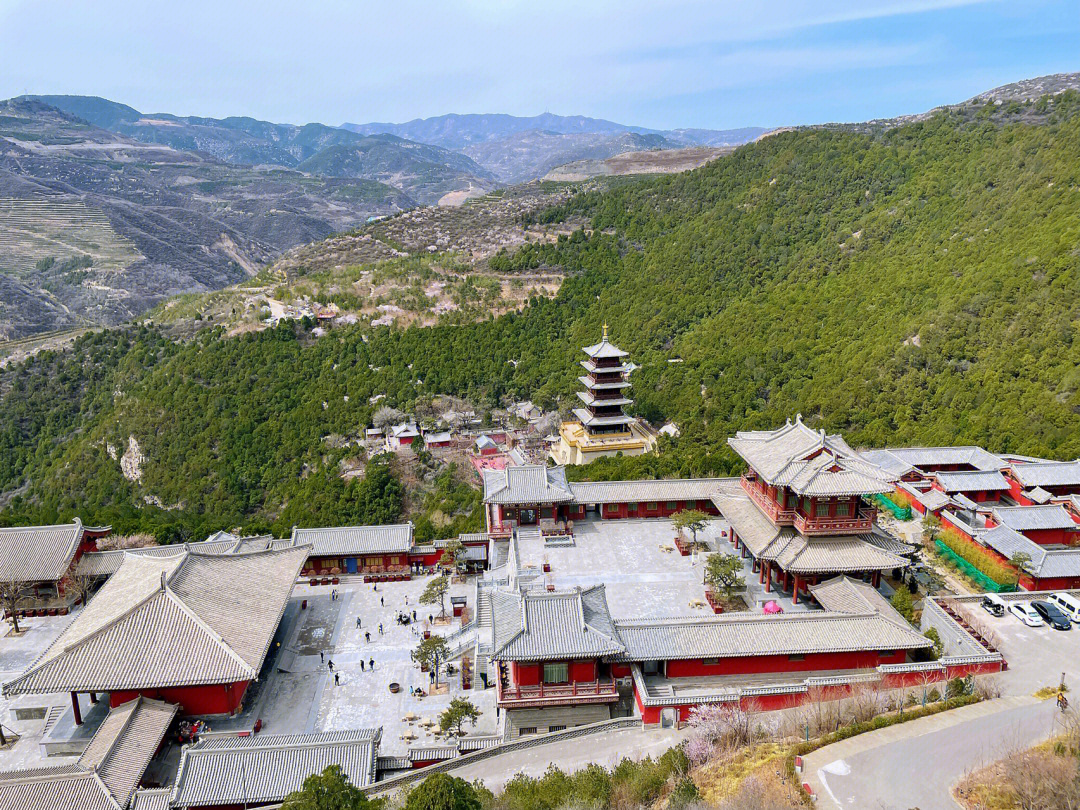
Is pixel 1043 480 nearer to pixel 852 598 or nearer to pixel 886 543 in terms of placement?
pixel 886 543

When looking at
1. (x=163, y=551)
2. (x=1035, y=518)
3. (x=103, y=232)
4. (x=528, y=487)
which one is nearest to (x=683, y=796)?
(x=528, y=487)

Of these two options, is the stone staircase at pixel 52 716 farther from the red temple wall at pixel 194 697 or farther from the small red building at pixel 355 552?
the small red building at pixel 355 552

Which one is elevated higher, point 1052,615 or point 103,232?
point 103,232

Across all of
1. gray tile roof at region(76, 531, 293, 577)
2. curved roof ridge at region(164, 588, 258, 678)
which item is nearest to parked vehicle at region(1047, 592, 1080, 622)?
curved roof ridge at region(164, 588, 258, 678)

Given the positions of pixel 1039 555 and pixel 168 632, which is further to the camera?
pixel 1039 555

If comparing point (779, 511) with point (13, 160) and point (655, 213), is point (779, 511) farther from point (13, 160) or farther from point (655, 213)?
point (13, 160)

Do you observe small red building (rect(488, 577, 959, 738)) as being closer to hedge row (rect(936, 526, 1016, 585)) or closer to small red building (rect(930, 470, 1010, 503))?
hedge row (rect(936, 526, 1016, 585))
